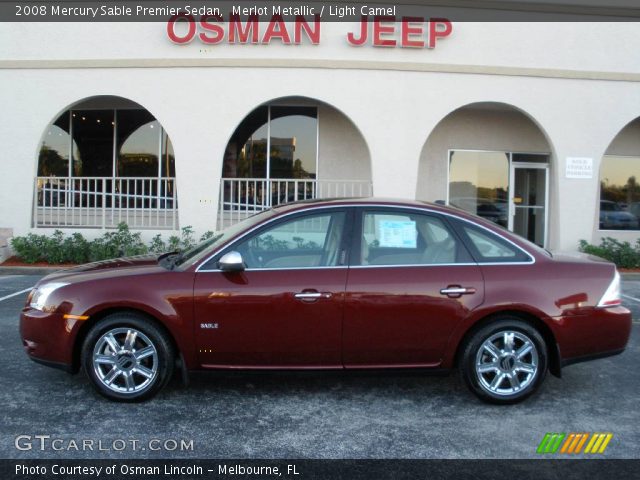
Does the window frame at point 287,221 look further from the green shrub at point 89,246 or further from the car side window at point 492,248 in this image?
the green shrub at point 89,246

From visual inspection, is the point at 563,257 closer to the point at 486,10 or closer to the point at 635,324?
the point at 635,324

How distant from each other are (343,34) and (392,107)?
5.66ft

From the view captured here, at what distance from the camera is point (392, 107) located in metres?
11.7

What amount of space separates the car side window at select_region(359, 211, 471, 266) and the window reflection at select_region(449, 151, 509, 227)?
913 centimetres

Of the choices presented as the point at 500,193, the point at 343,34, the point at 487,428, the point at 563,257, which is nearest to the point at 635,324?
the point at 563,257

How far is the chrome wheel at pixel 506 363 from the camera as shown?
4520 millimetres

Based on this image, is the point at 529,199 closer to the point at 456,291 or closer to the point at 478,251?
the point at 478,251

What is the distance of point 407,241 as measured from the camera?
4684 millimetres

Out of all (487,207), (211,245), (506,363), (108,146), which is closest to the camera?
(506,363)

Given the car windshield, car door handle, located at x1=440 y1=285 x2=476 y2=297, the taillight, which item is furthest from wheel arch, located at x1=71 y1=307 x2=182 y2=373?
the taillight

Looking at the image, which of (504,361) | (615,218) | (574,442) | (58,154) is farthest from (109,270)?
(615,218)

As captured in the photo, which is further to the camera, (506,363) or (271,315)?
(506,363)

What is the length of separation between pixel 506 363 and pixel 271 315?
1822 millimetres

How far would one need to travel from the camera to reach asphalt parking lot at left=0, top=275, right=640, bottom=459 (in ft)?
12.5
